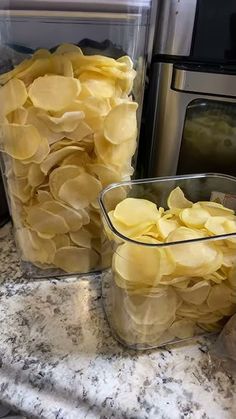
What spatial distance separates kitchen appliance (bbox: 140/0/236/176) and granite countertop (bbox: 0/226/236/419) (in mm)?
218

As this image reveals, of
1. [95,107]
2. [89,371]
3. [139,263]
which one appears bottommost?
[89,371]

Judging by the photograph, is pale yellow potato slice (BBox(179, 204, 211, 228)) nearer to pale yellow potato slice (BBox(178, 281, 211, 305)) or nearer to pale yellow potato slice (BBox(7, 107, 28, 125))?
pale yellow potato slice (BBox(178, 281, 211, 305))

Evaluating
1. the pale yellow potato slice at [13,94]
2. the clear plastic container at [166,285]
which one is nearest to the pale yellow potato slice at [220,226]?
the clear plastic container at [166,285]

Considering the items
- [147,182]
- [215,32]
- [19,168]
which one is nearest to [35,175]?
[19,168]

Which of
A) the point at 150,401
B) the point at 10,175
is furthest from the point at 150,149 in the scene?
the point at 150,401

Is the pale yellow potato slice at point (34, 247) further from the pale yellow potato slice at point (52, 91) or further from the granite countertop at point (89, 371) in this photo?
the pale yellow potato slice at point (52, 91)

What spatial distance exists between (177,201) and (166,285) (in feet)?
0.45

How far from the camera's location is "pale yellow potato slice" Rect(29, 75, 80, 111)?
342 mm

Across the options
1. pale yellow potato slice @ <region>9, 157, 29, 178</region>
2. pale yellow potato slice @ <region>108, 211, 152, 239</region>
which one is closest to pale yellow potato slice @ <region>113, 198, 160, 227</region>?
pale yellow potato slice @ <region>108, 211, 152, 239</region>

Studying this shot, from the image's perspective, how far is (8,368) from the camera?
34cm

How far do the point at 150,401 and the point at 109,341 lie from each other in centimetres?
7

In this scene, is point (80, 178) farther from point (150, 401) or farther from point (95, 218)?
point (150, 401)

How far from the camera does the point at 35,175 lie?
380mm

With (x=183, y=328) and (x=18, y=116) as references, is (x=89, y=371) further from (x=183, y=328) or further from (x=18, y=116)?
(x=18, y=116)
